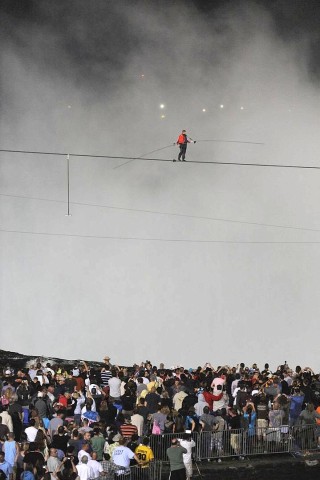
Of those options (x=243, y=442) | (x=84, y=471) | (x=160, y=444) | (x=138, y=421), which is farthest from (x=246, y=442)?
(x=84, y=471)

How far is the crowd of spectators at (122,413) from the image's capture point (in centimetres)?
1914

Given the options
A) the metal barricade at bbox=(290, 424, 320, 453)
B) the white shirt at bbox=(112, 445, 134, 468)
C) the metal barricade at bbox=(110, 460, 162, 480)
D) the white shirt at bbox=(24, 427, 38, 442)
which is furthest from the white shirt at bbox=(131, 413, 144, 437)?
the metal barricade at bbox=(290, 424, 320, 453)

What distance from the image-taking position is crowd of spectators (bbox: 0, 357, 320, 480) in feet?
62.8

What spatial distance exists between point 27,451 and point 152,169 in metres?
40.4

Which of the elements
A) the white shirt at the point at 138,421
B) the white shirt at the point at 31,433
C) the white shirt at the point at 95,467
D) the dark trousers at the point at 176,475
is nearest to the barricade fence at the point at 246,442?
the white shirt at the point at 138,421

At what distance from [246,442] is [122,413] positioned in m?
3.23

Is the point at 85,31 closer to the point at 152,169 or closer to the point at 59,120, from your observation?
the point at 59,120

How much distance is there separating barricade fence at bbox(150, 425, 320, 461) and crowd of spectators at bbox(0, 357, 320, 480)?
0.10 m

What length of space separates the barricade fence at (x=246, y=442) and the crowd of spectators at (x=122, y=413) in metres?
0.10

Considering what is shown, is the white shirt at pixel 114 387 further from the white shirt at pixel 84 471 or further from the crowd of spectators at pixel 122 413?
the white shirt at pixel 84 471

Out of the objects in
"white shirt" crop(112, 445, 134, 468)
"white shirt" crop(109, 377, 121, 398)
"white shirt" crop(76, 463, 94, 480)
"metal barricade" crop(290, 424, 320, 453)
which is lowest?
"white shirt" crop(76, 463, 94, 480)

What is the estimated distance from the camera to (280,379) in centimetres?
2778

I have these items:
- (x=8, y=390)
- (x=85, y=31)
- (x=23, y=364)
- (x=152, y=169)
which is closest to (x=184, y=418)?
(x=8, y=390)

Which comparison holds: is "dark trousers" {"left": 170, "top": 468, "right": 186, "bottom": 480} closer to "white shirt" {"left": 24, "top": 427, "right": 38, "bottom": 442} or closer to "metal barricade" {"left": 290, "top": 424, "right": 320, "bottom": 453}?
"white shirt" {"left": 24, "top": 427, "right": 38, "bottom": 442}
